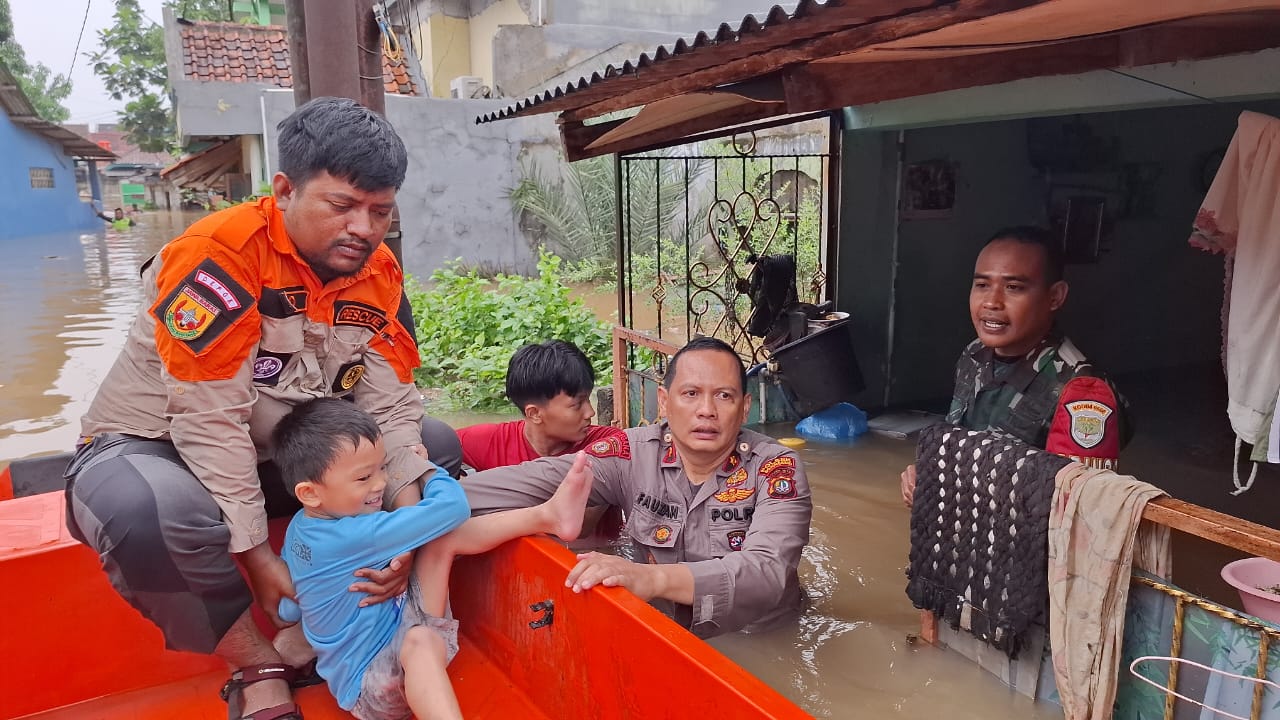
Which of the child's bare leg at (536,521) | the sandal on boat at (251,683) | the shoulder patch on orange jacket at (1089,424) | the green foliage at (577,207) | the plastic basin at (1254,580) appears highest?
the green foliage at (577,207)

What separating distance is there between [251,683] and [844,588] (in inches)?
92.0

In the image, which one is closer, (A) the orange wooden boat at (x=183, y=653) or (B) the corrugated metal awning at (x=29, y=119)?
(A) the orange wooden boat at (x=183, y=653)

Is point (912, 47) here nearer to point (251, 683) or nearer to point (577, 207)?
point (251, 683)

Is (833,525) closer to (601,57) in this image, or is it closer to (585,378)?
(585,378)

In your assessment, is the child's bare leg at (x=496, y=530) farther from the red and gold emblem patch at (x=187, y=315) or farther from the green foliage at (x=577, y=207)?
the green foliage at (x=577, y=207)

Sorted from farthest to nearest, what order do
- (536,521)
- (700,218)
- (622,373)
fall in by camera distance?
(700,218) → (622,373) → (536,521)

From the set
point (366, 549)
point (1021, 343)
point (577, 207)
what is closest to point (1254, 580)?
point (1021, 343)

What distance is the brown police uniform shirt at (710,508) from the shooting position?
2430mm

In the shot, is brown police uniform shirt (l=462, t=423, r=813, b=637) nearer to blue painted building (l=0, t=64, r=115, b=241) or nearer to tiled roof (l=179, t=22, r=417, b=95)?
tiled roof (l=179, t=22, r=417, b=95)

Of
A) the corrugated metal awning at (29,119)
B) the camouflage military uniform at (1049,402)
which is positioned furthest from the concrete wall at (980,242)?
the corrugated metal awning at (29,119)

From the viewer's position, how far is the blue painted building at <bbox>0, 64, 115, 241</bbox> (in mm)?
23609

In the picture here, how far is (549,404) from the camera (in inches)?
131

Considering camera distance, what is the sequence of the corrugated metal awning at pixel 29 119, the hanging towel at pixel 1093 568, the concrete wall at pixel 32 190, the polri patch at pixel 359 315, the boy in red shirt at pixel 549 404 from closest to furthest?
the hanging towel at pixel 1093 568 → the polri patch at pixel 359 315 → the boy in red shirt at pixel 549 404 → the corrugated metal awning at pixel 29 119 → the concrete wall at pixel 32 190

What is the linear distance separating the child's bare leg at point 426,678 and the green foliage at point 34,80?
126 feet
